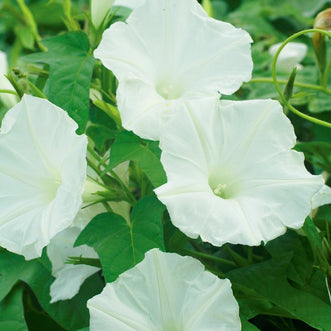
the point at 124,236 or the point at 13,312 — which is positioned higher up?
the point at 124,236

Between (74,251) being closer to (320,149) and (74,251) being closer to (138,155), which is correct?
(138,155)

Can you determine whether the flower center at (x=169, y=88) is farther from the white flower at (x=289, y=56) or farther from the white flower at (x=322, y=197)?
the white flower at (x=289, y=56)

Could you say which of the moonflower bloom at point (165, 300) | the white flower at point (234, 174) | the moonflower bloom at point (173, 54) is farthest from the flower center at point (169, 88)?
the moonflower bloom at point (165, 300)

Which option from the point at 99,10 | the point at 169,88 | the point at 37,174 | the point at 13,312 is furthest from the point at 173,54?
the point at 13,312

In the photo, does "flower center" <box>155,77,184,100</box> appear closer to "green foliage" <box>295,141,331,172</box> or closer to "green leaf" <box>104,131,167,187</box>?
"green leaf" <box>104,131,167,187</box>

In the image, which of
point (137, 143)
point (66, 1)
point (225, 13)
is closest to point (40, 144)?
point (137, 143)

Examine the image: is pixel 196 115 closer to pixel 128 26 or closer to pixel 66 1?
pixel 128 26
